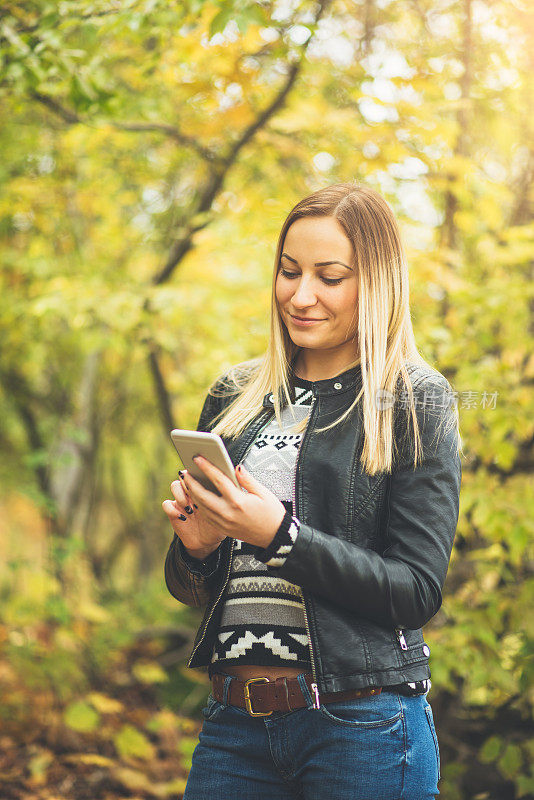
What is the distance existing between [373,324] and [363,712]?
84 centimetres

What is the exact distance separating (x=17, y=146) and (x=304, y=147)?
87.3 inches

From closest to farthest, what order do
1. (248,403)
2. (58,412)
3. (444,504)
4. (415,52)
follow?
(444,504) → (248,403) → (415,52) → (58,412)

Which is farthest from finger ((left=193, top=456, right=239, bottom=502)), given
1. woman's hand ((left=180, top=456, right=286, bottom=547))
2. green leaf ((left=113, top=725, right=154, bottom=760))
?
green leaf ((left=113, top=725, right=154, bottom=760))

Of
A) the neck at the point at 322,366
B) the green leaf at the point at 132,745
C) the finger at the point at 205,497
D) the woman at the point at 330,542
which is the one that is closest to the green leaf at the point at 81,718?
the green leaf at the point at 132,745

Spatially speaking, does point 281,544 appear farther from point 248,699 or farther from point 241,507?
point 248,699

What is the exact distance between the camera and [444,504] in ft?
4.84

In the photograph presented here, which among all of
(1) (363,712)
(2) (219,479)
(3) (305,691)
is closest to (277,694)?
(3) (305,691)

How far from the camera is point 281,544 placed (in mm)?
1381

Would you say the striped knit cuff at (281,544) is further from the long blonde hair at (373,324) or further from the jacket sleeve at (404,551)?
the long blonde hair at (373,324)

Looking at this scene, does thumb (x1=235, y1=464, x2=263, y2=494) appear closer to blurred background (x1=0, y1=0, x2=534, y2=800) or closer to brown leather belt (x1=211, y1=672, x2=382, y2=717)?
brown leather belt (x1=211, y1=672, x2=382, y2=717)

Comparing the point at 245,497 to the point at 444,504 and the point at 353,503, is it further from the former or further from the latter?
the point at 444,504

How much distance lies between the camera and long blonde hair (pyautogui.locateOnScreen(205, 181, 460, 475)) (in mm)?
1558

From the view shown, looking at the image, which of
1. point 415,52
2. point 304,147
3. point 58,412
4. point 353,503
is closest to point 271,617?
point 353,503

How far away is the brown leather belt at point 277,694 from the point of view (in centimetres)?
148
